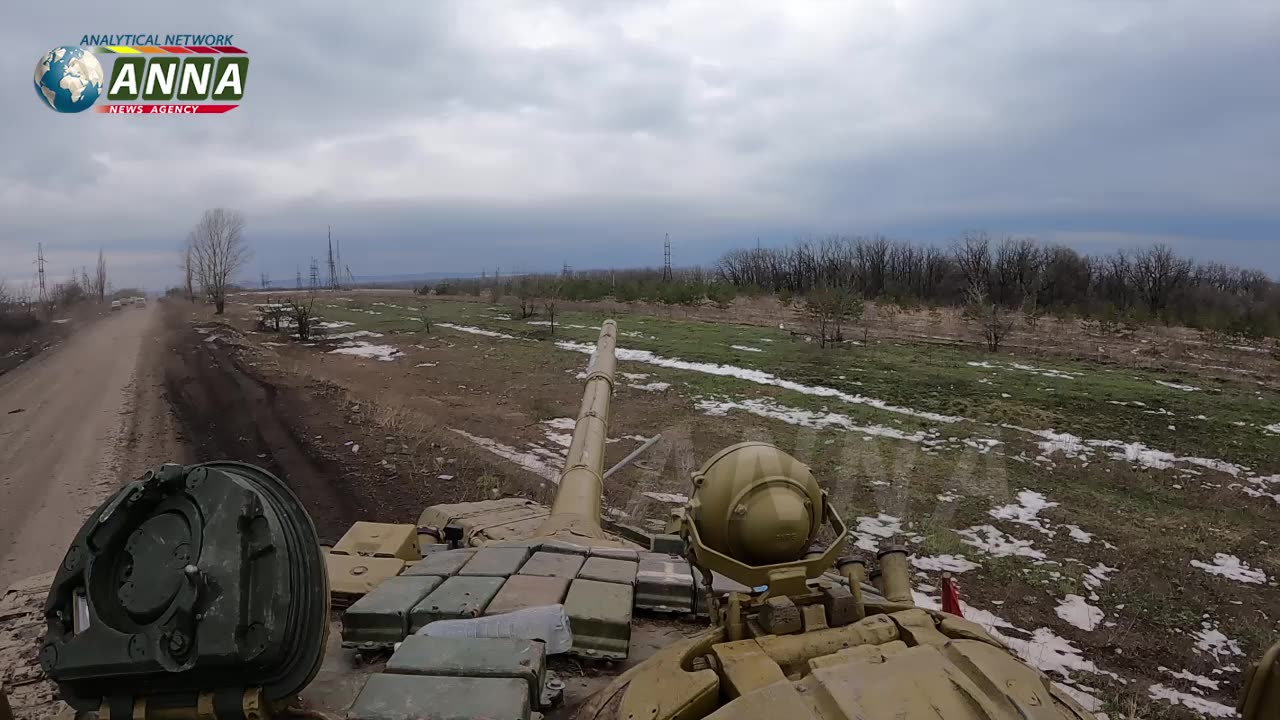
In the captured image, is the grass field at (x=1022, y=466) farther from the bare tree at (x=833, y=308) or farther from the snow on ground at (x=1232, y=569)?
the bare tree at (x=833, y=308)

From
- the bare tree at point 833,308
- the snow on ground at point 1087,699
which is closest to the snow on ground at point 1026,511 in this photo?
the snow on ground at point 1087,699

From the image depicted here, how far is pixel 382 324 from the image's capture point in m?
35.1

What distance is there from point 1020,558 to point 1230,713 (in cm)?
293

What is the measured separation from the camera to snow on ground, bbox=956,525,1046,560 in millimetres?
9000

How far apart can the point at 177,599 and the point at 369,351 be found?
2432 cm

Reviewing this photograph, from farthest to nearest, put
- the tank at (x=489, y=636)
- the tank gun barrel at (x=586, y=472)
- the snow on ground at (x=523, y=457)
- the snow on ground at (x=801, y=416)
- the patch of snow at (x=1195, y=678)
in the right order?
the snow on ground at (x=801, y=416), the snow on ground at (x=523, y=457), the patch of snow at (x=1195, y=678), the tank gun barrel at (x=586, y=472), the tank at (x=489, y=636)

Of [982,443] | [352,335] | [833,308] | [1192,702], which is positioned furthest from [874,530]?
[352,335]

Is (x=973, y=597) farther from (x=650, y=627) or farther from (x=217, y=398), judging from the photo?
(x=217, y=398)

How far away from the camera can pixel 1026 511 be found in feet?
33.9

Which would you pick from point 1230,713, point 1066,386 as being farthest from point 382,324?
point 1230,713

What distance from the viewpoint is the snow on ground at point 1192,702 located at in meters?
5.96

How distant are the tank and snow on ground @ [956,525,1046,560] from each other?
5.87 meters

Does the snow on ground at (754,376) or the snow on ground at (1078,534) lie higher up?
the snow on ground at (754,376)

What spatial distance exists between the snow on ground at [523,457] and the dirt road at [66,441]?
488 cm
